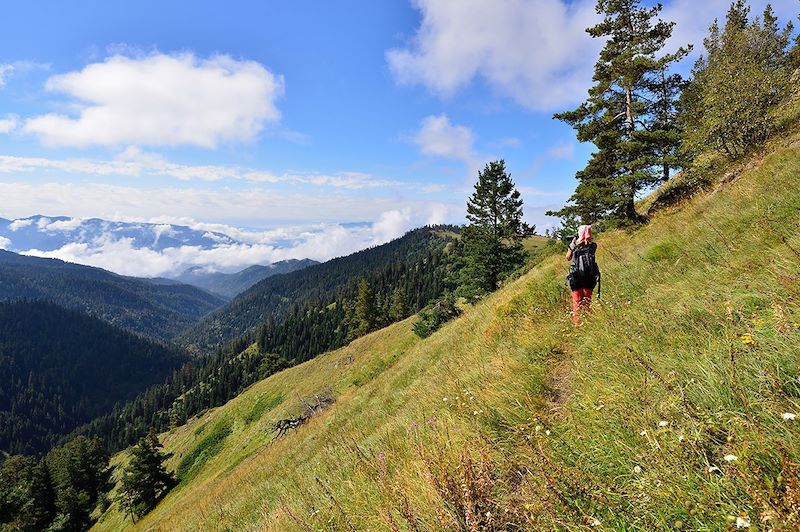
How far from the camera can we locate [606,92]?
68.5 feet

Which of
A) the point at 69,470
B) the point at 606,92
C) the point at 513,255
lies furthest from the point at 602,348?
the point at 69,470

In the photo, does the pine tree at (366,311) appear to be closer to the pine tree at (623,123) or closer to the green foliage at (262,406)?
the green foliage at (262,406)

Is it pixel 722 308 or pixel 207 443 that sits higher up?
pixel 722 308

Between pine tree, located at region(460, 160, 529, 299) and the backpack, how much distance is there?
80.3ft

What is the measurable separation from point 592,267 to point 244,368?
168650 mm

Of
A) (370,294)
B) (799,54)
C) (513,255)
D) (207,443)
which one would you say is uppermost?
(799,54)

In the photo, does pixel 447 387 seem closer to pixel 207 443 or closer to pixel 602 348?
pixel 602 348

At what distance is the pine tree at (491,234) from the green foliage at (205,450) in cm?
3561

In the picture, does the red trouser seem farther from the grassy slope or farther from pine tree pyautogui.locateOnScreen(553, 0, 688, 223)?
pine tree pyautogui.locateOnScreen(553, 0, 688, 223)

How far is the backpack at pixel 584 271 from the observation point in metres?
7.20

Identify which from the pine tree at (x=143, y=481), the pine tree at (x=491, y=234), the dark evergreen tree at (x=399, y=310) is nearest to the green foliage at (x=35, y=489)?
the pine tree at (x=143, y=481)

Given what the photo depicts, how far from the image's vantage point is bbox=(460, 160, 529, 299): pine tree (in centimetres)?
3200

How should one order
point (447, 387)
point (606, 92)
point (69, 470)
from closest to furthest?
1. point (447, 387)
2. point (606, 92)
3. point (69, 470)

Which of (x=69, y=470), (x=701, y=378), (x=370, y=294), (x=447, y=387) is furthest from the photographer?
(x=370, y=294)
